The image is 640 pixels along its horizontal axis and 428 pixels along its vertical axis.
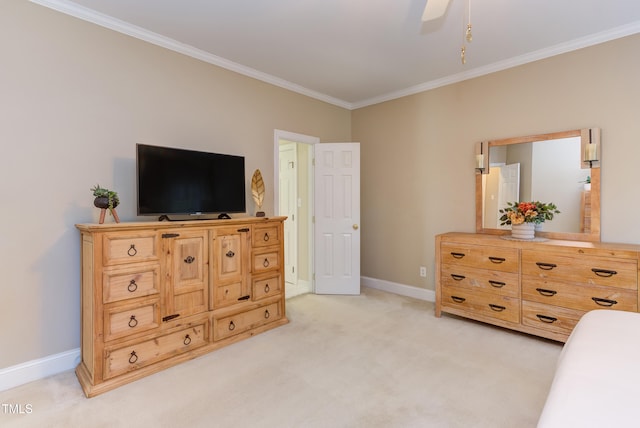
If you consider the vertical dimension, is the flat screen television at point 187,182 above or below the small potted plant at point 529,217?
above

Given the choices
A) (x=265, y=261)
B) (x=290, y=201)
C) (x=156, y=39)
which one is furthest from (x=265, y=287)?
(x=156, y=39)

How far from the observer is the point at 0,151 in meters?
2.14

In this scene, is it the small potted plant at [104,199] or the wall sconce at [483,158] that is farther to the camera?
the wall sconce at [483,158]

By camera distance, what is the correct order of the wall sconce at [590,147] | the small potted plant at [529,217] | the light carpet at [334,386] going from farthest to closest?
the small potted plant at [529,217] → the wall sconce at [590,147] → the light carpet at [334,386]

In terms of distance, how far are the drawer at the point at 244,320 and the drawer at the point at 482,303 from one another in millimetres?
1831

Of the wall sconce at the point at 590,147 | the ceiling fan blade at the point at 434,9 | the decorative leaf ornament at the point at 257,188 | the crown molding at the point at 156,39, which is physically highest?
the ceiling fan blade at the point at 434,9

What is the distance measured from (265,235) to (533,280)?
252cm

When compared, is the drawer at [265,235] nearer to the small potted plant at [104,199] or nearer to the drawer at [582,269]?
the small potted plant at [104,199]

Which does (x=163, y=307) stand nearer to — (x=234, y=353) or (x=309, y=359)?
(x=234, y=353)

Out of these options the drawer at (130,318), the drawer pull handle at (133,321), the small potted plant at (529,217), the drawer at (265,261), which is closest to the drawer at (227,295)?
the drawer at (265,261)

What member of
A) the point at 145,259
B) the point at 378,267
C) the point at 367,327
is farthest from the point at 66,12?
the point at 378,267

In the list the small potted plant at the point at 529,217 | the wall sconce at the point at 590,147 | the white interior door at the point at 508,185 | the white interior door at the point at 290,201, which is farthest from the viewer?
the white interior door at the point at 290,201

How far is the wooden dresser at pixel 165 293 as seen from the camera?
215cm

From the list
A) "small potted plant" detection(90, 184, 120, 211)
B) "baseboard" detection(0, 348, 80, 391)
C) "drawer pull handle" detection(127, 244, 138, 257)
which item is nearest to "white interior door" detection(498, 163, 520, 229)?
"drawer pull handle" detection(127, 244, 138, 257)
